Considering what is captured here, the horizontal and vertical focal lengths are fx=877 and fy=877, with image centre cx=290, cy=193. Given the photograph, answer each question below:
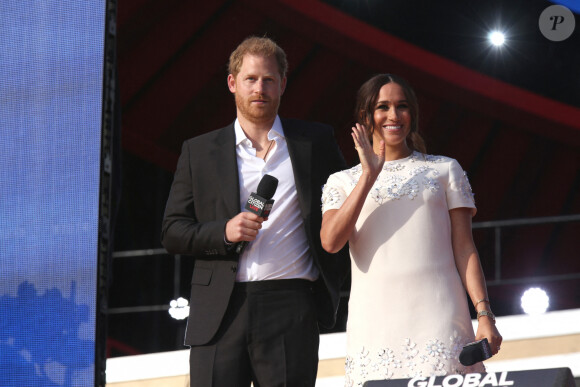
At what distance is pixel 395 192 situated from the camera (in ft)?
6.93

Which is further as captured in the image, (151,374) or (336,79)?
(336,79)

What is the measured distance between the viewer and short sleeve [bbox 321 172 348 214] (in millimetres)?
2148

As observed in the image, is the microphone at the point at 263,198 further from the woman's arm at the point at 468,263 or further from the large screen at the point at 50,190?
the large screen at the point at 50,190

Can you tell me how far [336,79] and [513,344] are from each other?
12.6 ft

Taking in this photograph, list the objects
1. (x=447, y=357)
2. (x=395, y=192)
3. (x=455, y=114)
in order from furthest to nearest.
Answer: (x=455, y=114) → (x=395, y=192) → (x=447, y=357)

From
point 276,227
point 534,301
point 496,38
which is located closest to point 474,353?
point 276,227

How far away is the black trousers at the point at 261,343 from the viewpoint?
7.04ft

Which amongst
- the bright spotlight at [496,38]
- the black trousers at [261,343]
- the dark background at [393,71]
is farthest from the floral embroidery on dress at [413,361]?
the bright spotlight at [496,38]

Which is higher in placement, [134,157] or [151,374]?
[134,157]

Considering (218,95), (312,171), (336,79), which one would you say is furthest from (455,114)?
(312,171)

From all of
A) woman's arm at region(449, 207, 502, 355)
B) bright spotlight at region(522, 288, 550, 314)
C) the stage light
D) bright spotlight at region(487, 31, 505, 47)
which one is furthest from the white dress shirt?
bright spotlight at region(487, 31, 505, 47)

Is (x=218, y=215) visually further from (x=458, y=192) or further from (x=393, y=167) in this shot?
(x=458, y=192)

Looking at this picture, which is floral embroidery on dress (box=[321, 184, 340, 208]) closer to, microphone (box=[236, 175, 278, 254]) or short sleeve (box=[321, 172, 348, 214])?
short sleeve (box=[321, 172, 348, 214])

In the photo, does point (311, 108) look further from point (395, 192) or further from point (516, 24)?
point (395, 192)
